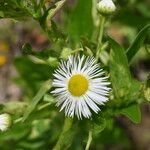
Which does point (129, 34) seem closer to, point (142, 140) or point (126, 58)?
point (142, 140)

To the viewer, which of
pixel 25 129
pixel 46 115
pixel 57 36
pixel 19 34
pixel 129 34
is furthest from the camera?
pixel 19 34

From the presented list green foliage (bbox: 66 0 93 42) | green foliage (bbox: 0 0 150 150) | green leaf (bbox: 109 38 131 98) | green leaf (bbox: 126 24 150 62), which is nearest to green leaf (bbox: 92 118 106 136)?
green foliage (bbox: 0 0 150 150)

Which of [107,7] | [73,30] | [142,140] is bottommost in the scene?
[142,140]

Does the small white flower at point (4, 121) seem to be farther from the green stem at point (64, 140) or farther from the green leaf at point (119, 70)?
the green leaf at point (119, 70)

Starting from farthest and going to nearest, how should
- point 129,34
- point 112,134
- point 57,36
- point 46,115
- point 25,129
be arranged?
point 129,34, point 112,134, point 25,129, point 46,115, point 57,36

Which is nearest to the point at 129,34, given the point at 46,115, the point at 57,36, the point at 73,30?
the point at 73,30

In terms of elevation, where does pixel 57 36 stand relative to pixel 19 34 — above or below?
above

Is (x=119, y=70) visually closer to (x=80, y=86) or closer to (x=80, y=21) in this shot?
(x=80, y=86)

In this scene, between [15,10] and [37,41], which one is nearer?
[15,10]
